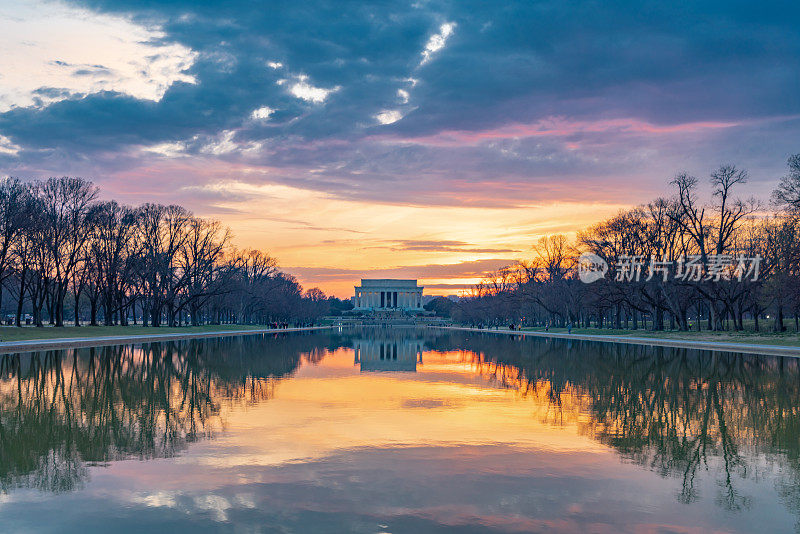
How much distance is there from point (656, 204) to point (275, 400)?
5581 cm

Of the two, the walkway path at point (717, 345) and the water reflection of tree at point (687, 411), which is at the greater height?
the water reflection of tree at point (687, 411)

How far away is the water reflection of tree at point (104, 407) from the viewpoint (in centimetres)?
1123

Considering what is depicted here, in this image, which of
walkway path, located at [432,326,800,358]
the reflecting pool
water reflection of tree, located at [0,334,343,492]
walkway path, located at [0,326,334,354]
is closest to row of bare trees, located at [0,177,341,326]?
walkway path, located at [0,326,334,354]

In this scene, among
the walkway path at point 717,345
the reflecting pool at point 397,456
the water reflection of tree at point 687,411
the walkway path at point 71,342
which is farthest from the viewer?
the walkway path at point 717,345

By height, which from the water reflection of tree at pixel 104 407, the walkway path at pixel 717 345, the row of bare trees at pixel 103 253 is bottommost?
the walkway path at pixel 717 345

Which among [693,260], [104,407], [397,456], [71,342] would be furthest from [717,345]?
[71,342]

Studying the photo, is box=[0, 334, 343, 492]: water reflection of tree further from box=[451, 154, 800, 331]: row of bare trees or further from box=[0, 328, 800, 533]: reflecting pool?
box=[451, 154, 800, 331]: row of bare trees

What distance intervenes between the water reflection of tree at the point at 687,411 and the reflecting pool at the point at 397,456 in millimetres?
72

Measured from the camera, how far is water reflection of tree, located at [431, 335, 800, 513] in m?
11.0

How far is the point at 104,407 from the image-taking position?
16734mm

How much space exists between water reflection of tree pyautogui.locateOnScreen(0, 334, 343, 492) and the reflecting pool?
0.25 ft

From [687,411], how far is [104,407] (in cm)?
A: 1517

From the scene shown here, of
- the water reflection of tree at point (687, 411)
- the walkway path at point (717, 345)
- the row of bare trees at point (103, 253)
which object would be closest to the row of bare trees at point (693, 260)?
the walkway path at point (717, 345)

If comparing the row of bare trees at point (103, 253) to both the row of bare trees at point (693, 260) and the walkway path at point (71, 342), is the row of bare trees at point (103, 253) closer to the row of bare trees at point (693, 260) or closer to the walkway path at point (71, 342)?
the walkway path at point (71, 342)
